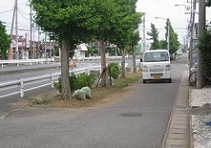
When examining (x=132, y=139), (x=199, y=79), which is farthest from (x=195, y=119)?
(x=199, y=79)

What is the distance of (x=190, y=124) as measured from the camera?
10016 millimetres

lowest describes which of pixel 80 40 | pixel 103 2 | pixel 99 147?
pixel 99 147

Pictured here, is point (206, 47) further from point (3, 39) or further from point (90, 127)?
point (3, 39)

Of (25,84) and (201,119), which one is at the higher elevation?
(25,84)

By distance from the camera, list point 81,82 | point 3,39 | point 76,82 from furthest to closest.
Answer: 1. point 3,39
2. point 81,82
3. point 76,82

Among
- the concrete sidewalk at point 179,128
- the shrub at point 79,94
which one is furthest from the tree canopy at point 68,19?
the concrete sidewalk at point 179,128

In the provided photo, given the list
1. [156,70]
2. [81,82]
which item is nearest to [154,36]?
[156,70]

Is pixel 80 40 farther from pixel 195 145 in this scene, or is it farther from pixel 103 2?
pixel 195 145

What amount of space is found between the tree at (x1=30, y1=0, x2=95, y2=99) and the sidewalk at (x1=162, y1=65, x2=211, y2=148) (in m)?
4.12

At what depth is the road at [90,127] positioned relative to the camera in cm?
809

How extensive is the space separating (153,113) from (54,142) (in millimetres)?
4443

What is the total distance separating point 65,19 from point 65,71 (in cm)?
222

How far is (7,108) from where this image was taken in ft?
44.1

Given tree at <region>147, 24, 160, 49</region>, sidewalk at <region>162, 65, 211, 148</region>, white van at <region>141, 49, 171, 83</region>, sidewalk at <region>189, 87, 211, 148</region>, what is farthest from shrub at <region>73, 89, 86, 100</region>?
tree at <region>147, 24, 160, 49</region>
